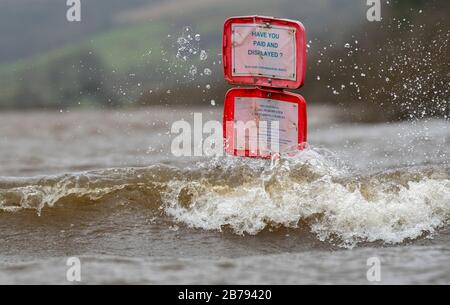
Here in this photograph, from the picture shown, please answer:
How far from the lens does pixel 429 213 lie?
6.76 metres

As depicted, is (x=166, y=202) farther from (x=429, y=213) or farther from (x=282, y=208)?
(x=429, y=213)

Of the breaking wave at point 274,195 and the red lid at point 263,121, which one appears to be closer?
the breaking wave at point 274,195

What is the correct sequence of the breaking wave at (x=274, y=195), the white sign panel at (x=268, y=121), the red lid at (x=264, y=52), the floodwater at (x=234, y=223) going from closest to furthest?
the floodwater at (x=234, y=223)
the breaking wave at (x=274, y=195)
the red lid at (x=264, y=52)
the white sign panel at (x=268, y=121)

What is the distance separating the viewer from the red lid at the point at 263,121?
6898 millimetres

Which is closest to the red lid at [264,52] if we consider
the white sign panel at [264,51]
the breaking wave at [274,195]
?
the white sign panel at [264,51]

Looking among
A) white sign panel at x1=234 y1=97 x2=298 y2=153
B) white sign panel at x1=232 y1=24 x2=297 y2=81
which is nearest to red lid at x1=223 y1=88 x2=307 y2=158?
white sign panel at x1=234 y1=97 x2=298 y2=153

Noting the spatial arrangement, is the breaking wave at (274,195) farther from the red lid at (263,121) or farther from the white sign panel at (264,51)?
the white sign panel at (264,51)

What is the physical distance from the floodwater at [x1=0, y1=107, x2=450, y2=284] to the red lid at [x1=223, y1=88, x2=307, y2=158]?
6.2 inches

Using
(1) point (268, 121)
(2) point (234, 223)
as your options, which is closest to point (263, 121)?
(1) point (268, 121)

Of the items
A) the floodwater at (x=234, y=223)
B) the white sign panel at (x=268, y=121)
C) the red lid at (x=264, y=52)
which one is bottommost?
the floodwater at (x=234, y=223)

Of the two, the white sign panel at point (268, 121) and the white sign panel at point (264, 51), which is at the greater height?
the white sign panel at point (264, 51)

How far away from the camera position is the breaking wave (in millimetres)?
6625

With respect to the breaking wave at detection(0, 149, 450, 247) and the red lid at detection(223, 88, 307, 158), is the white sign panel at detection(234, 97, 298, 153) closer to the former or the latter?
the red lid at detection(223, 88, 307, 158)
